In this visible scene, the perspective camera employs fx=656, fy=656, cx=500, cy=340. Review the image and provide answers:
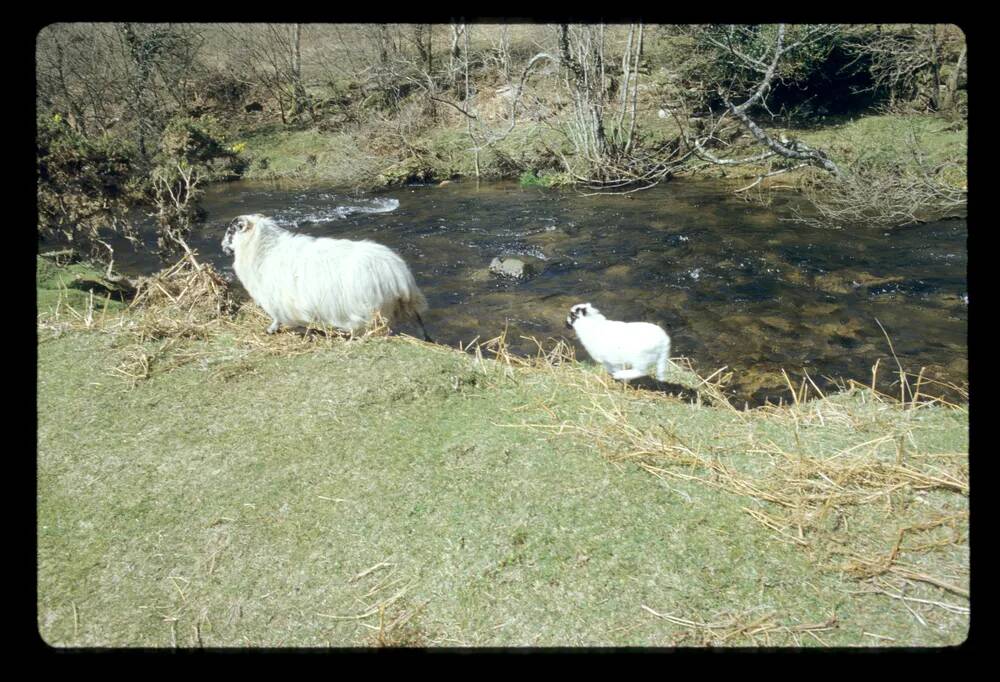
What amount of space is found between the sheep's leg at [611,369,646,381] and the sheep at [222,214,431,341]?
2148 mm

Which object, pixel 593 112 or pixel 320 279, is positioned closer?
pixel 320 279

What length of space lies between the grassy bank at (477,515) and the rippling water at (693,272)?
13.4 ft

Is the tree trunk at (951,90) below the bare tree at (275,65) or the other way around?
below

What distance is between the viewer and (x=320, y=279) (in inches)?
249

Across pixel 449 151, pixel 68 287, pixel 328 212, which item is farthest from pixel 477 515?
pixel 449 151

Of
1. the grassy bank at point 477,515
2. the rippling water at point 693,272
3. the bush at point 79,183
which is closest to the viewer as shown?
the grassy bank at point 477,515

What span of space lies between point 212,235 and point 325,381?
Result: 33.6 ft

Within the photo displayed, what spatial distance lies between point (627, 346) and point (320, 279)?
3.07 m

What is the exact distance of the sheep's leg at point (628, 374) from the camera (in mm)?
6355

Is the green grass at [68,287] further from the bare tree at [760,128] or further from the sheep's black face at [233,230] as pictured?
the bare tree at [760,128]

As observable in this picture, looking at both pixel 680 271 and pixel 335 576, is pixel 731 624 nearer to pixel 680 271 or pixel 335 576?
pixel 335 576

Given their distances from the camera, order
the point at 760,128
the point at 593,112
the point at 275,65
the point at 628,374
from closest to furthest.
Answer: the point at 628,374, the point at 760,128, the point at 593,112, the point at 275,65

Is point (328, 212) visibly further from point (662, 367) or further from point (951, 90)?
point (951, 90)

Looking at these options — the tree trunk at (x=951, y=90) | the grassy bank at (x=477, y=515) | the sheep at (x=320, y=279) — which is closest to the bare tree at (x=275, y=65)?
the sheep at (x=320, y=279)
